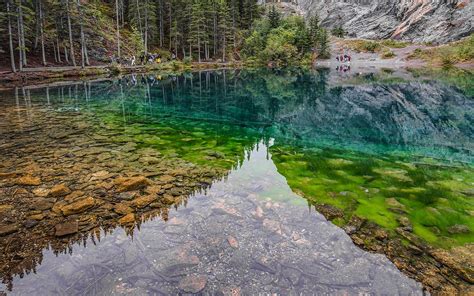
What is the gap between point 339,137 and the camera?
15898 mm

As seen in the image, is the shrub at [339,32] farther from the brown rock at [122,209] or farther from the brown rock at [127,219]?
the brown rock at [127,219]

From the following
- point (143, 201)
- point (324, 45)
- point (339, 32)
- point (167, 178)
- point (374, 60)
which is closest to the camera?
point (143, 201)

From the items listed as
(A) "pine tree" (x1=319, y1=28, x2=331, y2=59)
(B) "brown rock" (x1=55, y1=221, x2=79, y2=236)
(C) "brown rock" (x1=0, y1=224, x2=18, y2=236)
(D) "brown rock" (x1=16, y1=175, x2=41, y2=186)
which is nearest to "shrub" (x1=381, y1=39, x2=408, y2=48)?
(A) "pine tree" (x1=319, y1=28, x2=331, y2=59)

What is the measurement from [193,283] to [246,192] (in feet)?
13.8

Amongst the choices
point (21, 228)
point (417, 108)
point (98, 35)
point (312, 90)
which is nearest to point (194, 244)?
point (21, 228)

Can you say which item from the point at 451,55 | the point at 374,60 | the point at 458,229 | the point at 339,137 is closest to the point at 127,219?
the point at 458,229

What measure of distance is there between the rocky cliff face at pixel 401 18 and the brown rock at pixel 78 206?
3772 inches

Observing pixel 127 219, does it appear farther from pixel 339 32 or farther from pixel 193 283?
pixel 339 32

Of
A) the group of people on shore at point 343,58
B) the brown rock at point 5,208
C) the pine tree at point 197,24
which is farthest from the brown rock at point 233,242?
the group of people on shore at point 343,58

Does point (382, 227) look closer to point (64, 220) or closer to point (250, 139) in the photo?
point (64, 220)

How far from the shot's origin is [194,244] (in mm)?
6516

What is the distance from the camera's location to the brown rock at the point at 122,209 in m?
7.73

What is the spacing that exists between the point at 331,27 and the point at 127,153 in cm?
12792

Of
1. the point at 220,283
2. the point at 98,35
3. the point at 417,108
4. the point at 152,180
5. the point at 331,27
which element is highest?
the point at 331,27
